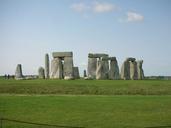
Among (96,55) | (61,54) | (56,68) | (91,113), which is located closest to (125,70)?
(96,55)

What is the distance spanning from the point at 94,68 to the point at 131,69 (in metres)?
5.50

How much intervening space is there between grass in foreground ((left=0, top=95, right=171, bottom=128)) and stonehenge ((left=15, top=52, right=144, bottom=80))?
28.8 metres

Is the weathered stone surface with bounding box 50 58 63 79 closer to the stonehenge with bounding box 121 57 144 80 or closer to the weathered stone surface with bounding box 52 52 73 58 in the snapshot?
the weathered stone surface with bounding box 52 52 73 58

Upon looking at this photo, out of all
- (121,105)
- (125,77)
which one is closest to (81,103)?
(121,105)

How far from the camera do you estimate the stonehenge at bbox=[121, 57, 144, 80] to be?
5550 centimetres

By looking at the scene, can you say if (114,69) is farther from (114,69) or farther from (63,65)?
(63,65)

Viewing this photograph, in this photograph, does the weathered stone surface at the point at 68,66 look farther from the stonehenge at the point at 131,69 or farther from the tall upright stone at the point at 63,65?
the stonehenge at the point at 131,69

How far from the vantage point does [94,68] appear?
55.9m

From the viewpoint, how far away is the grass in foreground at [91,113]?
51.4 ft

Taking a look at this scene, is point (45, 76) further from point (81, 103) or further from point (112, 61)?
point (81, 103)

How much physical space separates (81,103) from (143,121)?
265 inches

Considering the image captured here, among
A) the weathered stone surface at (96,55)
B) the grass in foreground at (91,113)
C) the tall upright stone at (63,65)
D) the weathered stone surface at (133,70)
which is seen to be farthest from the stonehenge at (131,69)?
the grass in foreground at (91,113)

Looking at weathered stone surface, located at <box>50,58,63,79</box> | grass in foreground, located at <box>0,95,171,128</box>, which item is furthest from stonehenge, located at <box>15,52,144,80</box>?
grass in foreground, located at <box>0,95,171,128</box>

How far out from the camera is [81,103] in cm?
2245
